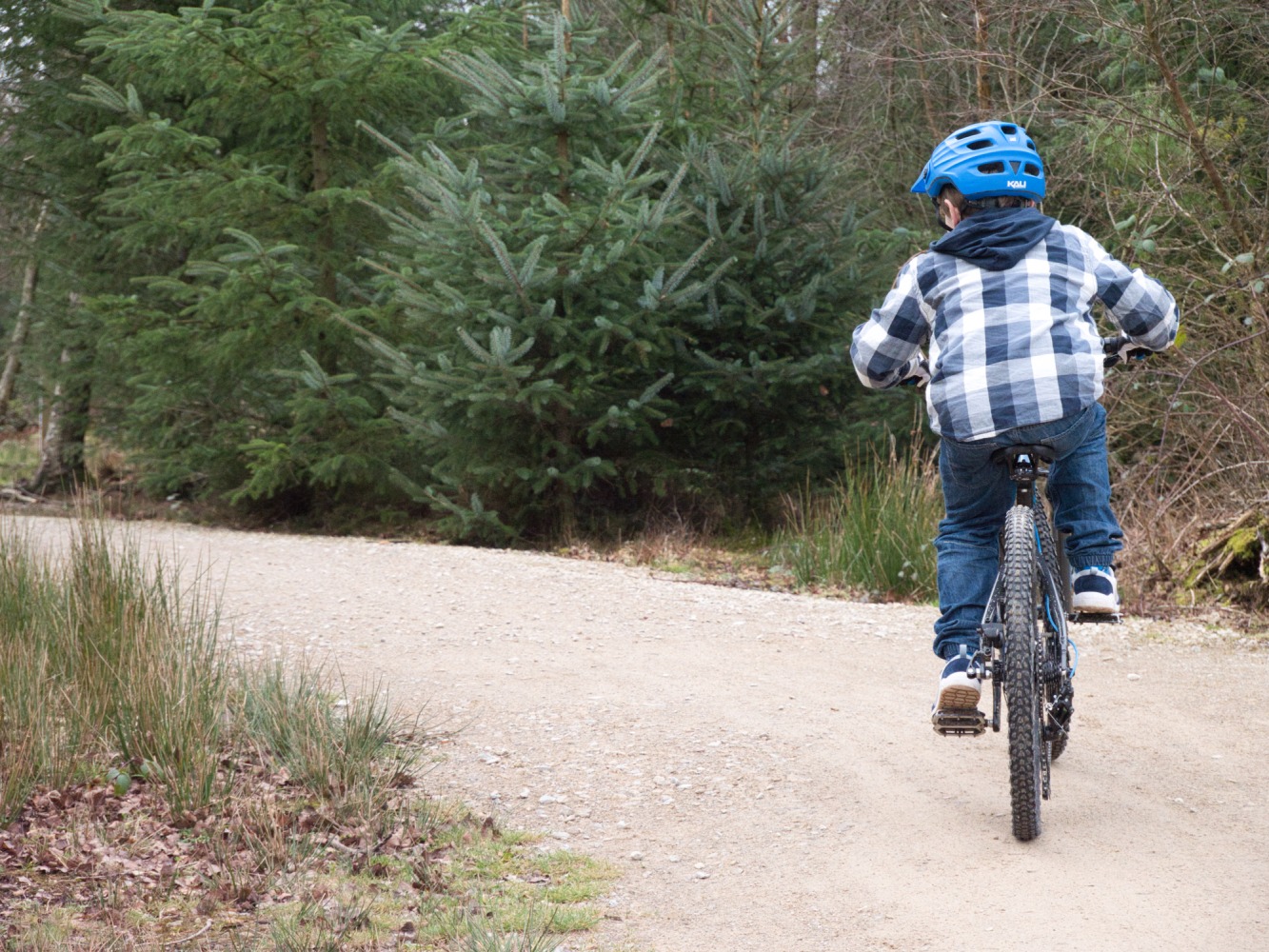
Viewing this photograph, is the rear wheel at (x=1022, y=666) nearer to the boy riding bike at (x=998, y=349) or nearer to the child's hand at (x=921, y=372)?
Result: the boy riding bike at (x=998, y=349)

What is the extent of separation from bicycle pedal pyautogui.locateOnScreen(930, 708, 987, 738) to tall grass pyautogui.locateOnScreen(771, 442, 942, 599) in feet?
13.7

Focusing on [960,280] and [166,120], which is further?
[166,120]

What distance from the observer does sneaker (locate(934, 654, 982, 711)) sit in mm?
3766

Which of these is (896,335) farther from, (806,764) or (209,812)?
(209,812)

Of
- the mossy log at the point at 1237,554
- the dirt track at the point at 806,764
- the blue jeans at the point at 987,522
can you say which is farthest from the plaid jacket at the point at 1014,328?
the mossy log at the point at 1237,554

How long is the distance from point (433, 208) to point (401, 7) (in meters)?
4.31

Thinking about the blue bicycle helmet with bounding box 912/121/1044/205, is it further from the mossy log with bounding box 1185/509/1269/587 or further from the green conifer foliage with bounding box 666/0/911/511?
the green conifer foliage with bounding box 666/0/911/511

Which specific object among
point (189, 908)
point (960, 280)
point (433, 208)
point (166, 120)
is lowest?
point (189, 908)

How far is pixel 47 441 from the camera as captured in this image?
1535 centimetres

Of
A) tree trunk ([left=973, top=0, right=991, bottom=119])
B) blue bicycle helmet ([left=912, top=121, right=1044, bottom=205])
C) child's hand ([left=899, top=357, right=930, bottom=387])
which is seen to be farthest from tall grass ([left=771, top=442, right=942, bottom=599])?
blue bicycle helmet ([left=912, top=121, right=1044, bottom=205])

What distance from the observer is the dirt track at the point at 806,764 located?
342cm

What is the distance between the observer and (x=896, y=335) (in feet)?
12.9

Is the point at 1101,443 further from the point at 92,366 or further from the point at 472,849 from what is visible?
the point at 92,366

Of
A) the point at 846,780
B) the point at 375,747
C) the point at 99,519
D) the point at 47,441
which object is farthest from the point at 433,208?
the point at 47,441
